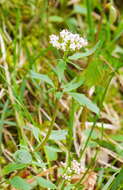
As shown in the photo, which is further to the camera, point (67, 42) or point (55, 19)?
point (55, 19)

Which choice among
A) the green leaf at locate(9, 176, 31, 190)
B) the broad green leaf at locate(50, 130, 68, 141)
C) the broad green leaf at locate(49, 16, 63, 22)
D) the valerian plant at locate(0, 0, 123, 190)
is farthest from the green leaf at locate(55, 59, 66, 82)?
the broad green leaf at locate(49, 16, 63, 22)

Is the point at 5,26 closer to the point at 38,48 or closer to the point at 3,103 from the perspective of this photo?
the point at 38,48

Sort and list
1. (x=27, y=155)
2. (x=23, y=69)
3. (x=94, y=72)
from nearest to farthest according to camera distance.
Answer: (x=94, y=72)
(x=27, y=155)
(x=23, y=69)

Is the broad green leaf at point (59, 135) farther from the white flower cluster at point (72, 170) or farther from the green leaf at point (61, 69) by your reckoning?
the green leaf at point (61, 69)

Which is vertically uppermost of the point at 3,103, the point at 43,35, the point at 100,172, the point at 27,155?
the point at 43,35

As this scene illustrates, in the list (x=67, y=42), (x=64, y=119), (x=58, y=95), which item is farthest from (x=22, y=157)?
(x=64, y=119)

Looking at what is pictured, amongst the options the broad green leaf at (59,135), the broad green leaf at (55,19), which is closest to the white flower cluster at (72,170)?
the broad green leaf at (59,135)

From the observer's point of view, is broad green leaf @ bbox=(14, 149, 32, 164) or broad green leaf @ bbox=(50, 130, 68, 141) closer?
broad green leaf @ bbox=(14, 149, 32, 164)

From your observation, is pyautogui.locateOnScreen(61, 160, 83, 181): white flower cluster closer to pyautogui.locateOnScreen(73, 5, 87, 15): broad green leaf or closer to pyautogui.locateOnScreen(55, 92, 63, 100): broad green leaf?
pyautogui.locateOnScreen(55, 92, 63, 100): broad green leaf

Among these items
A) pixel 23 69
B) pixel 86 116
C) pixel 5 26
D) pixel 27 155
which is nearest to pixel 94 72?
pixel 27 155

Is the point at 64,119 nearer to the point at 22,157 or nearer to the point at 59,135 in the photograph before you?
the point at 59,135

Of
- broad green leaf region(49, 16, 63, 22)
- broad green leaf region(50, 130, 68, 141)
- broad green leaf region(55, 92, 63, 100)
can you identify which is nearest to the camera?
broad green leaf region(55, 92, 63, 100)
